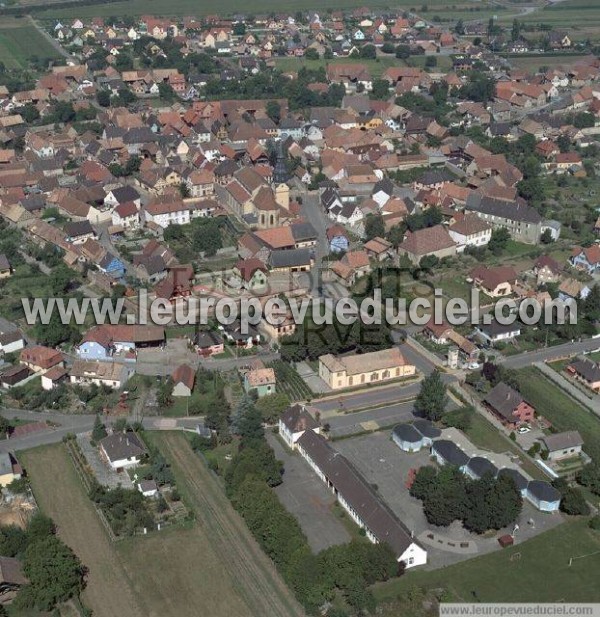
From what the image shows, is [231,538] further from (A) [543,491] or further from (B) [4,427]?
A: (B) [4,427]

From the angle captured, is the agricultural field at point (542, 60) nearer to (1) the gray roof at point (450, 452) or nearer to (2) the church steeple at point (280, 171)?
(2) the church steeple at point (280, 171)

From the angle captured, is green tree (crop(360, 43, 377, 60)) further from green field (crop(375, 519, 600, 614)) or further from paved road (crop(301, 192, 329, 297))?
green field (crop(375, 519, 600, 614))

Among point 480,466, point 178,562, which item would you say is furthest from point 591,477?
point 178,562

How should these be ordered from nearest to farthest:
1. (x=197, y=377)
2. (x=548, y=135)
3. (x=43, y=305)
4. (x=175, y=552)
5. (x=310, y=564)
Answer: (x=310, y=564) < (x=175, y=552) < (x=197, y=377) < (x=43, y=305) < (x=548, y=135)

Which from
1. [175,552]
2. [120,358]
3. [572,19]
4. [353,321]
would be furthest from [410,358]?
[572,19]

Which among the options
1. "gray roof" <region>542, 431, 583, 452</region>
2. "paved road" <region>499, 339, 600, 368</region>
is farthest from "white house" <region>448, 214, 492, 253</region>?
"gray roof" <region>542, 431, 583, 452</region>

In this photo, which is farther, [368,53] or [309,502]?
[368,53]

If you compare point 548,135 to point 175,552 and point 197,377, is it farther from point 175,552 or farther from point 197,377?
point 175,552
